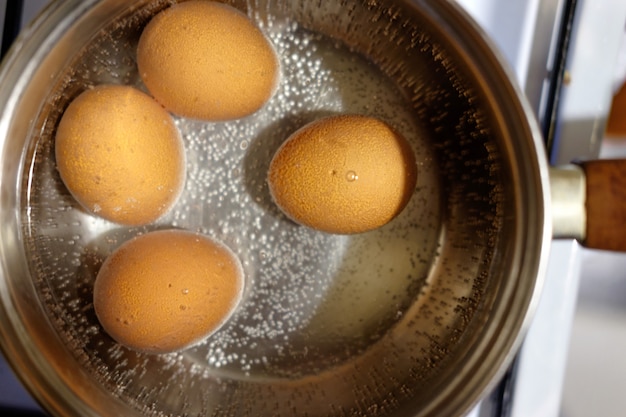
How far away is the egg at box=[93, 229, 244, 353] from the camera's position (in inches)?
23.7

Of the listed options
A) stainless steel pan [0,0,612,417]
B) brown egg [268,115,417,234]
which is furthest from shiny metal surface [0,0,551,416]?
brown egg [268,115,417,234]

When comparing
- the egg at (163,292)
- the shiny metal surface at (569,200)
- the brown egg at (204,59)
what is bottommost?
the egg at (163,292)

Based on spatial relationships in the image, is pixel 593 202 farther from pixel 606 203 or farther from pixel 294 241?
pixel 294 241

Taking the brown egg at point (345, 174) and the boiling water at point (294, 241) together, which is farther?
the boiling water at point (294, 241)

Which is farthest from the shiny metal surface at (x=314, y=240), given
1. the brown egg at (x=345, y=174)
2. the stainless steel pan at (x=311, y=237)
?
the brown egg at (x=345, y=174)

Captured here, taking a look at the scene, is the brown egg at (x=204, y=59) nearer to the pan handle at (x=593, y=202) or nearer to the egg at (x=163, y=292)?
the egg at (x=163, y=292)

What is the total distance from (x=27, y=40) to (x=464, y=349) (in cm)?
57

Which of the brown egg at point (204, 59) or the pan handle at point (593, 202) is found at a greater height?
the brown egg at point (204, 59)

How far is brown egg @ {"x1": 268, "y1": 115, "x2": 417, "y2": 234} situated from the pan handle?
16 cm

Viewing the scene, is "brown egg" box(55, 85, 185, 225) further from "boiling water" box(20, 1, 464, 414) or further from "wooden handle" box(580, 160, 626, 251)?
"wooden handle" box(580, 160, 626, 251)

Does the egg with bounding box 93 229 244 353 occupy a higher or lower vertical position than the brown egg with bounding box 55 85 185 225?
lower

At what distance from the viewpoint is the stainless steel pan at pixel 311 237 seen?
60cm

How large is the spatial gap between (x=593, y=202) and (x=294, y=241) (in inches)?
14.3

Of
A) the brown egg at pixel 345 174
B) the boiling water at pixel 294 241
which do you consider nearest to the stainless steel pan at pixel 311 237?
the boiling water at pixel 294 241
